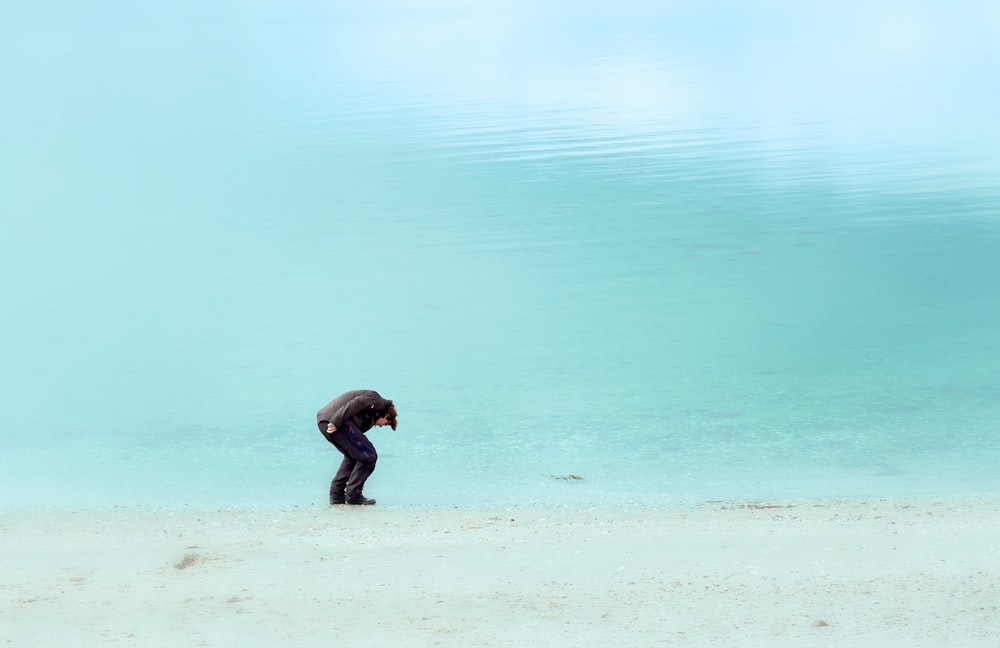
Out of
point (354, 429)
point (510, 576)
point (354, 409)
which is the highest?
point (354, 409)

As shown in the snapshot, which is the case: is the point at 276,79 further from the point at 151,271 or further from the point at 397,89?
the point at 151,271

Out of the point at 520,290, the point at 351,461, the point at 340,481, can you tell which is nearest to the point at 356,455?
the point at 351,461

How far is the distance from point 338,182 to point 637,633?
22.5 m

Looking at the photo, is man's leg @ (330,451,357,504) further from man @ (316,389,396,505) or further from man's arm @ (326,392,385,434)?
man's arm @ (326,392,385,434)

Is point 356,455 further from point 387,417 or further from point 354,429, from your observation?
point 387,417

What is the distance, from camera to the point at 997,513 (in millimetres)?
10453

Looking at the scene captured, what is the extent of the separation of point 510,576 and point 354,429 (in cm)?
222

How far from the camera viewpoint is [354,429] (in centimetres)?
1098

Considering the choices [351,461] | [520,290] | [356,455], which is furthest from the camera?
[520,290]

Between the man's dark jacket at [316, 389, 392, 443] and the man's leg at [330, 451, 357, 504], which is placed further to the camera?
the man's leg at [330, 451, 357, 504]

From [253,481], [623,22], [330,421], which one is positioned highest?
[623,22]

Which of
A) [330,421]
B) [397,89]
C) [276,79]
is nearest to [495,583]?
[330,421]

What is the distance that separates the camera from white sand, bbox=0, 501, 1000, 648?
27.3 feet

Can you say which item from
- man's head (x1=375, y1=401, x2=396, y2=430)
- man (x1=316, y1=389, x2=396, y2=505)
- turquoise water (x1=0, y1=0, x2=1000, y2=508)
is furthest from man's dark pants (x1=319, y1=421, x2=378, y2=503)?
turquoise water (x1=0, y1=0, x2=1000, y2=508)
